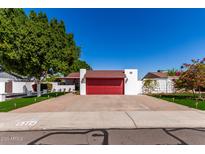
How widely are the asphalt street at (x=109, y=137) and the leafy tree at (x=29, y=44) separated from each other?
13.2m

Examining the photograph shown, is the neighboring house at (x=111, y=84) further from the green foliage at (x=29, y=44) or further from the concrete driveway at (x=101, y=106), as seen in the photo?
the concrete driveway at (x=101, y=106)

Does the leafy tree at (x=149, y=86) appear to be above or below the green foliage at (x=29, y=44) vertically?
below

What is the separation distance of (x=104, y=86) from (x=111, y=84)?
1.01 meters

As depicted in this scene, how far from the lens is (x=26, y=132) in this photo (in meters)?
6.46

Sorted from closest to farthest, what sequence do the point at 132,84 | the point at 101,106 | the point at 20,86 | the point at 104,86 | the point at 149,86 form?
the point at 101,106 < the point at 132,84 < the point at 104,86 < the point at 149,86 < the point at 20,86

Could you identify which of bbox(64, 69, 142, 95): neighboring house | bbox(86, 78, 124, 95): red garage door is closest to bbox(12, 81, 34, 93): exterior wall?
bbox(64, 69, 142, 95): neighboring house

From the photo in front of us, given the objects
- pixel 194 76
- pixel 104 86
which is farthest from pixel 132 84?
pixel 194 76

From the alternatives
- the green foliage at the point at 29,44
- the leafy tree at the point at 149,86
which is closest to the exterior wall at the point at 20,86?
the green foliage at the point at 29,44

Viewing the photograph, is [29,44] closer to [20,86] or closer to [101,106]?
[101,106]

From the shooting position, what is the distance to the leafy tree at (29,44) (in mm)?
18078

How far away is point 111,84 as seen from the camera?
25969mm

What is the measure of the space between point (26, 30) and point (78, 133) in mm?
15043
